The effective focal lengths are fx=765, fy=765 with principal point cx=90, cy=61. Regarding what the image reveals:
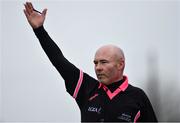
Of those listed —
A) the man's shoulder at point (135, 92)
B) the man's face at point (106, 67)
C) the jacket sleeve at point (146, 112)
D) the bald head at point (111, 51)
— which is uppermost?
the bald head at point (111, 51)

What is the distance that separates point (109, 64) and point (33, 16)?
0.92 meters

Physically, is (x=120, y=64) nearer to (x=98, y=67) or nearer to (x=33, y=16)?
(x=98, y=67)

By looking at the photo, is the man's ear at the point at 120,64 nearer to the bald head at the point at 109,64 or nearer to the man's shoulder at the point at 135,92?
the bald head at the point at 109,64

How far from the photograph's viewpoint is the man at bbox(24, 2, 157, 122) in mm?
7422

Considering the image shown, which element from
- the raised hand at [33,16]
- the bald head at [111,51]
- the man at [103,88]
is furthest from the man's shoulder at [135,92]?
the raised hand at [33,16]

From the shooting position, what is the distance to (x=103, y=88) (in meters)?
7.57

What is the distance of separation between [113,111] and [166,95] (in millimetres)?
15956

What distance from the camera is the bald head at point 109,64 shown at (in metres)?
7.43

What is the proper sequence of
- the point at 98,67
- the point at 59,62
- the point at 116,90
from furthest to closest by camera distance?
the point at 59,62
the point at 116,90
the point at 98,67

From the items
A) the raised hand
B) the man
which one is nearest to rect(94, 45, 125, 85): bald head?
the man

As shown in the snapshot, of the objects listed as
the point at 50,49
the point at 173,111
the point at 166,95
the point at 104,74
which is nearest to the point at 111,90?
the point at 104,74

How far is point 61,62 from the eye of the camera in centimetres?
765

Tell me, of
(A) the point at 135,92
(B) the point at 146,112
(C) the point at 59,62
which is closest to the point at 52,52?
(C) the point at 59,62

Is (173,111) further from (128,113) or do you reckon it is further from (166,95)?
(128,113)
